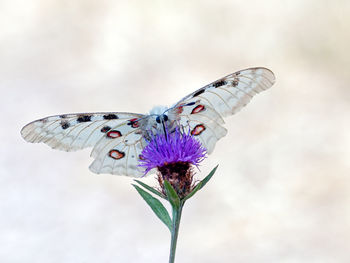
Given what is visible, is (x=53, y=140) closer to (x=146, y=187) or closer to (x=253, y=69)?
(x=146, y=187)

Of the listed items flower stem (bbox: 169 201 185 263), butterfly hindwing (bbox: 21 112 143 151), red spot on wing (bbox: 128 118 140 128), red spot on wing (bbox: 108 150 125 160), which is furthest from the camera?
red spot on wing (bbox: 108 150 125 160)

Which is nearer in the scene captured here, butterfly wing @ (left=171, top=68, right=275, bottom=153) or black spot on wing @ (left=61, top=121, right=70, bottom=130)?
butterfly wing @ (left=171, top=68, right=275, bottom=153)

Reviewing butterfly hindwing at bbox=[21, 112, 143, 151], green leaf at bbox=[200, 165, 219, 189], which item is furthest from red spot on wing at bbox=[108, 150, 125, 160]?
green leaf at bbox=[200, 165, 219, 189]

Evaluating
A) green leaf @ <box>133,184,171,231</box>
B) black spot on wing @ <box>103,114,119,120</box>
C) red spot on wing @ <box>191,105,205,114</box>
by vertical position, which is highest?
red spot on wing @ <box>191,105,205,114</box>

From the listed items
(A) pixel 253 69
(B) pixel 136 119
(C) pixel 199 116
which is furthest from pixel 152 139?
(A) pixel 253 69

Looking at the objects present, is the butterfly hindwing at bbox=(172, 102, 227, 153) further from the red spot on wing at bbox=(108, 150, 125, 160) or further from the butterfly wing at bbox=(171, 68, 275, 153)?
the red spot on wing at bbox=(108, 150, 125, 160)

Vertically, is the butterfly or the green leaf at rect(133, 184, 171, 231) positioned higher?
the butterfly

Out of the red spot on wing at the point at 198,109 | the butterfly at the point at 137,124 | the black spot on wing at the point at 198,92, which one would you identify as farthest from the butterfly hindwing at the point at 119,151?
the black spot on wing at the point at 198,92
